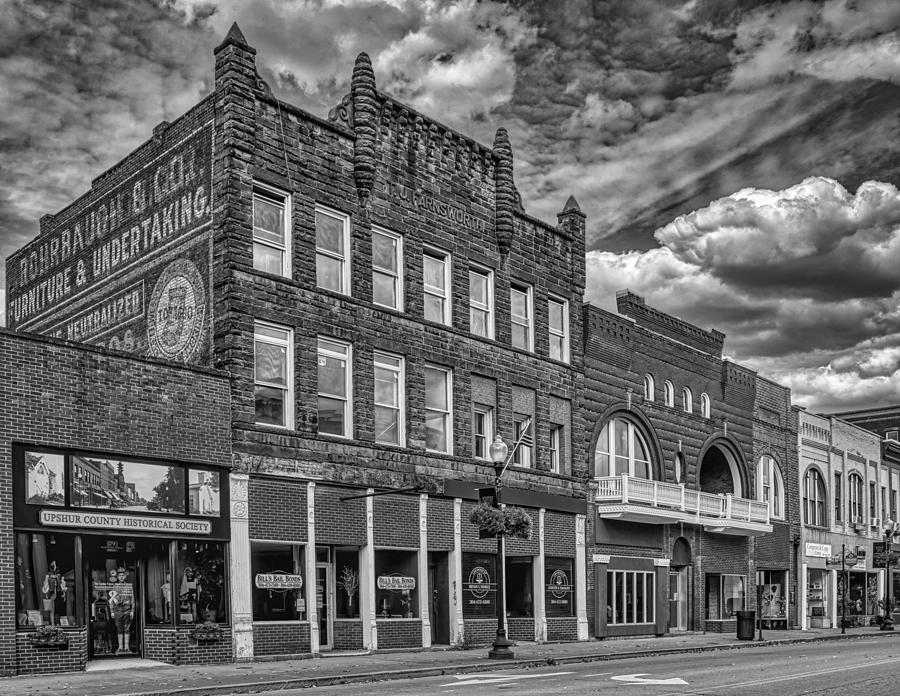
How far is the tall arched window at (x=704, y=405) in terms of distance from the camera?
4416 centimetres

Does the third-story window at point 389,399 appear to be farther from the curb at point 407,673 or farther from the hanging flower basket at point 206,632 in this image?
the hanging flower basket at point 206,632

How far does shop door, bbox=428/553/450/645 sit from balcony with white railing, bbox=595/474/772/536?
796 cm

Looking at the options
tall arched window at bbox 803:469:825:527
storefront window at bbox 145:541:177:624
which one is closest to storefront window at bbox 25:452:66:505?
storefront window at bbox 145:541:177:624

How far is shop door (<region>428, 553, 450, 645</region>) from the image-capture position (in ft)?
98.1

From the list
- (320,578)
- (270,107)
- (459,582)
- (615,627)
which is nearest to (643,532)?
(615,627)

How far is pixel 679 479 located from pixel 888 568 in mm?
23177

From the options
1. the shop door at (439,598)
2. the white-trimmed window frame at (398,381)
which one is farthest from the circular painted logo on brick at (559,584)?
the white-trimmed window frame at (398,381)

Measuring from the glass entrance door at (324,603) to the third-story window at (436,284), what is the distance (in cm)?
751

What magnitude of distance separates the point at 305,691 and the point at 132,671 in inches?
170

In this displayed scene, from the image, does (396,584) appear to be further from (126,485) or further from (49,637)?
(49,637)

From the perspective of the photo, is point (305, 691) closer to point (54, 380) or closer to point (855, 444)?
point (54, 380)

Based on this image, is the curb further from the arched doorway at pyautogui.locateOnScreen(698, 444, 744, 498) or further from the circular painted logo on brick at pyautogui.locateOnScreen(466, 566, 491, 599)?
the arched doorway at pyautogui.locateOnScreen(698, 444, 744, 498)

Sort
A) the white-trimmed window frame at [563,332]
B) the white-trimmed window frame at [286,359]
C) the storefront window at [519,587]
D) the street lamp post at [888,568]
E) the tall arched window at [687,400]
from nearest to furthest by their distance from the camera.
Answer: the white-trimmed window frame at [286,359] → the storefront window at [519,587] → the white-trimmed window frame at [563,332] → the tall arched window at [687,400] → the street lamp post at [888,568]

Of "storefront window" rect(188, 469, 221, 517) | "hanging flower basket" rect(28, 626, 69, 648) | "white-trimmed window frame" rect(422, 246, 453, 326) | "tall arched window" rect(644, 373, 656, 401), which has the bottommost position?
"hanging flower basket" rect(28, 626, 69, 648)
